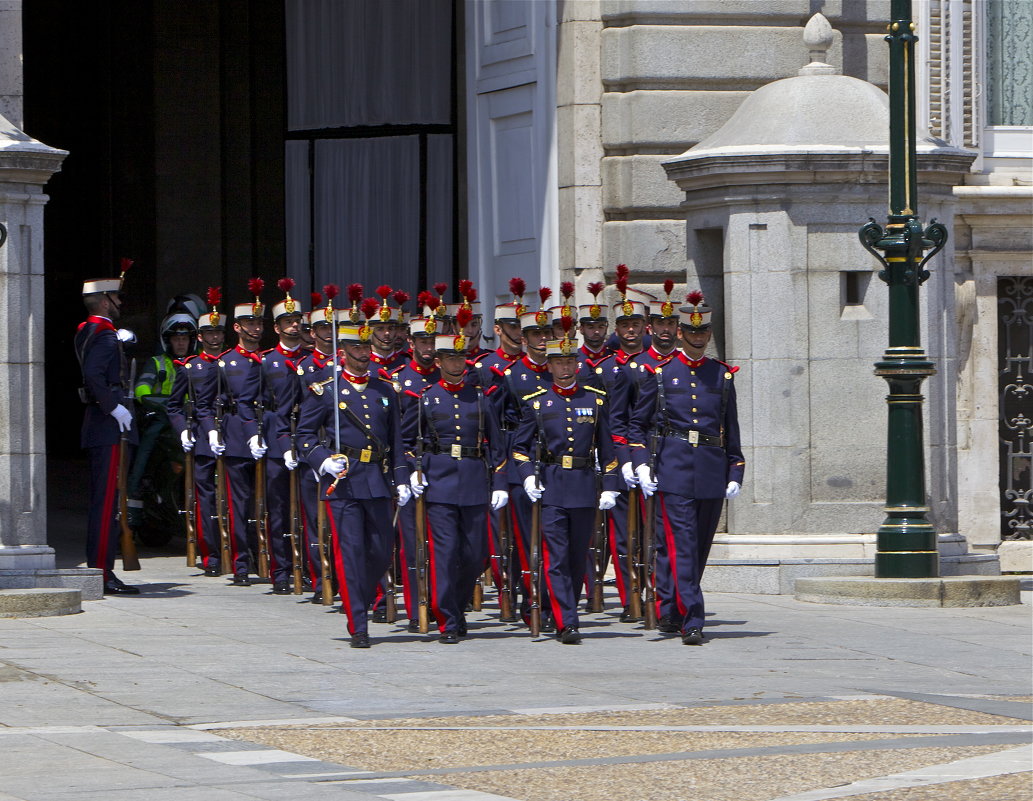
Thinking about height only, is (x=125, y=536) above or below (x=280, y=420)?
below

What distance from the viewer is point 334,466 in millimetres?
12320

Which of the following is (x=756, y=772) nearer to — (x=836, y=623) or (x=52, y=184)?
(x=836, y=623)

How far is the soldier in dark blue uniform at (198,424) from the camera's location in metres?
16.0

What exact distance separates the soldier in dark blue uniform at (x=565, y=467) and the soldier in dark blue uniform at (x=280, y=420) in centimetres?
261

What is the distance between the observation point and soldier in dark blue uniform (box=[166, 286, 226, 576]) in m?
16.0

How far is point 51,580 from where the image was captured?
1366cm

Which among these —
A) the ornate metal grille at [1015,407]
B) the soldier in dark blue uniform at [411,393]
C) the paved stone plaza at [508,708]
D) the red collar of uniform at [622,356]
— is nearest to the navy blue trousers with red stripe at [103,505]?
the paved stone plaza at [508,708]

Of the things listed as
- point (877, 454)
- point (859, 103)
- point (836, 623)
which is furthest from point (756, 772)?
point (859, 103)

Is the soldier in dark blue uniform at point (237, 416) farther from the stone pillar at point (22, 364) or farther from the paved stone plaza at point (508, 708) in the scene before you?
the stone pillar at point (22, 364)

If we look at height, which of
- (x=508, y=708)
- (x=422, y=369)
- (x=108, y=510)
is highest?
(x=422, y=369)

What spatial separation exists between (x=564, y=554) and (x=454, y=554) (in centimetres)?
62

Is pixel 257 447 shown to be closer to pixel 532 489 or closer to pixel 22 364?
pixel 22 364

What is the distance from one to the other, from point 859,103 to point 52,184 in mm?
15778

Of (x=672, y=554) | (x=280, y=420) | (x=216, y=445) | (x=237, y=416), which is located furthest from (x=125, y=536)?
(x=672, y=554)
